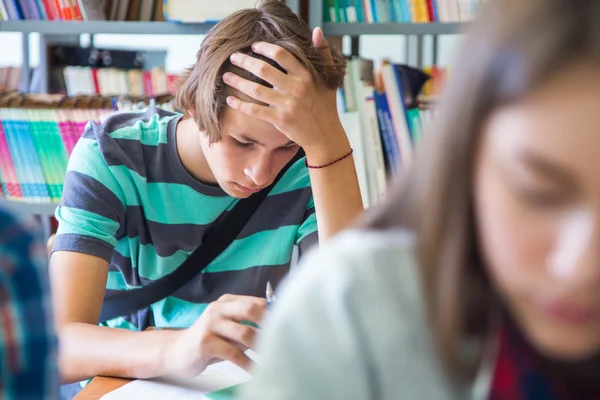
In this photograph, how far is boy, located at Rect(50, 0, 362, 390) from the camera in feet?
3.74

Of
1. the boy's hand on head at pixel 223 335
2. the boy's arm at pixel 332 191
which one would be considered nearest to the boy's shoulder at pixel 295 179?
the boy's arm at pixel 332 191

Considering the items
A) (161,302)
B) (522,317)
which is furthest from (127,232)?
(522,317)

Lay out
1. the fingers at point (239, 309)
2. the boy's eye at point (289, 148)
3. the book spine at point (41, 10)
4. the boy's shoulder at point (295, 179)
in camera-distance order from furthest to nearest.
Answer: the book spine at point (41, 10)
the boy's shoulder at point (295, 179)
the boy's eye at point (289, 148)
the fingers at point (239, 309)

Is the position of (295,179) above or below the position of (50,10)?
below

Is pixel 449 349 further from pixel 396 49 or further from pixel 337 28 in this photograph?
pixel 396 49

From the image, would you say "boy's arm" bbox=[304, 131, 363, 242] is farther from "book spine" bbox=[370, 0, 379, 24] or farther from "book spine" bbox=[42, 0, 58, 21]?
"book spine" bbox=[42, 0, 58, 21]

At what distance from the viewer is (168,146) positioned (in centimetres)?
136

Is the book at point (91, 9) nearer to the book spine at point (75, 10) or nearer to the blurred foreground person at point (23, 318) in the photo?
the book spine at point (75, 10)

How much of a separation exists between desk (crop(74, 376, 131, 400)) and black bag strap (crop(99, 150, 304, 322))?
1.03 feet

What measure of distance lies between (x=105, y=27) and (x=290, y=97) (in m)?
0.93

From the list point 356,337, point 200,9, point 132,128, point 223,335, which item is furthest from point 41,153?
point 356,337

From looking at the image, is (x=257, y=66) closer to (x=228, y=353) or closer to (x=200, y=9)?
(x=228, y=353)

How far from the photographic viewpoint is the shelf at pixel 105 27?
183 centimetres

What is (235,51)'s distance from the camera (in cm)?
120
